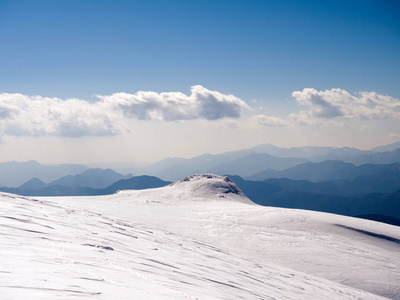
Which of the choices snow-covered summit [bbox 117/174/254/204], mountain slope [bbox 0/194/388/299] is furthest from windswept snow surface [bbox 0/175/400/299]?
snow-covered summit [bbox 117/174/254/204]

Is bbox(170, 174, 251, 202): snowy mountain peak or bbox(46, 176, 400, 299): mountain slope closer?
bbox(46, 176, 400, 299): mountain slope

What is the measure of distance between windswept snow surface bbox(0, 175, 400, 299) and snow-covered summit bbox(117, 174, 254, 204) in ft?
23.5

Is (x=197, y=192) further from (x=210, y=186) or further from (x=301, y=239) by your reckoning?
(x=301, y=239)

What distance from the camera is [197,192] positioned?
31.2 m

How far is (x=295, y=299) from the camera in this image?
8.05 metres

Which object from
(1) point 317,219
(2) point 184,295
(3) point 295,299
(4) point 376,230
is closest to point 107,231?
(2) point 184,295

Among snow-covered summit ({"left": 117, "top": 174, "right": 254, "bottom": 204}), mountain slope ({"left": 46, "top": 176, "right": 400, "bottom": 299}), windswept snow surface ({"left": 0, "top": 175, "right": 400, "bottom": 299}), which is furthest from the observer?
snow-covered summit ({"left": 117, "top": 174, "right": 254, "bottom": 204})

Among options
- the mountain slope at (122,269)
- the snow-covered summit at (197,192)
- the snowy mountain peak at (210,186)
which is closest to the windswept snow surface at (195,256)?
the mountain slope at (122,269)

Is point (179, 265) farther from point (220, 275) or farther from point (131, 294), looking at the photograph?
point (131, 294)

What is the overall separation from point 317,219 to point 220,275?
13.9 m

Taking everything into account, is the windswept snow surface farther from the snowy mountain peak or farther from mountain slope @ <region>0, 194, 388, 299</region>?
the snowy mountain peak

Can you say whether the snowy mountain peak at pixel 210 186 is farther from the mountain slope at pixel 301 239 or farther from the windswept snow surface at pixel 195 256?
the windswept snow surface at pixel 195 256

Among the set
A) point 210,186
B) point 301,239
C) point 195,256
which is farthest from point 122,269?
point 210,186

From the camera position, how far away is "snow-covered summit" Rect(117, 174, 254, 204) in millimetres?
29312
